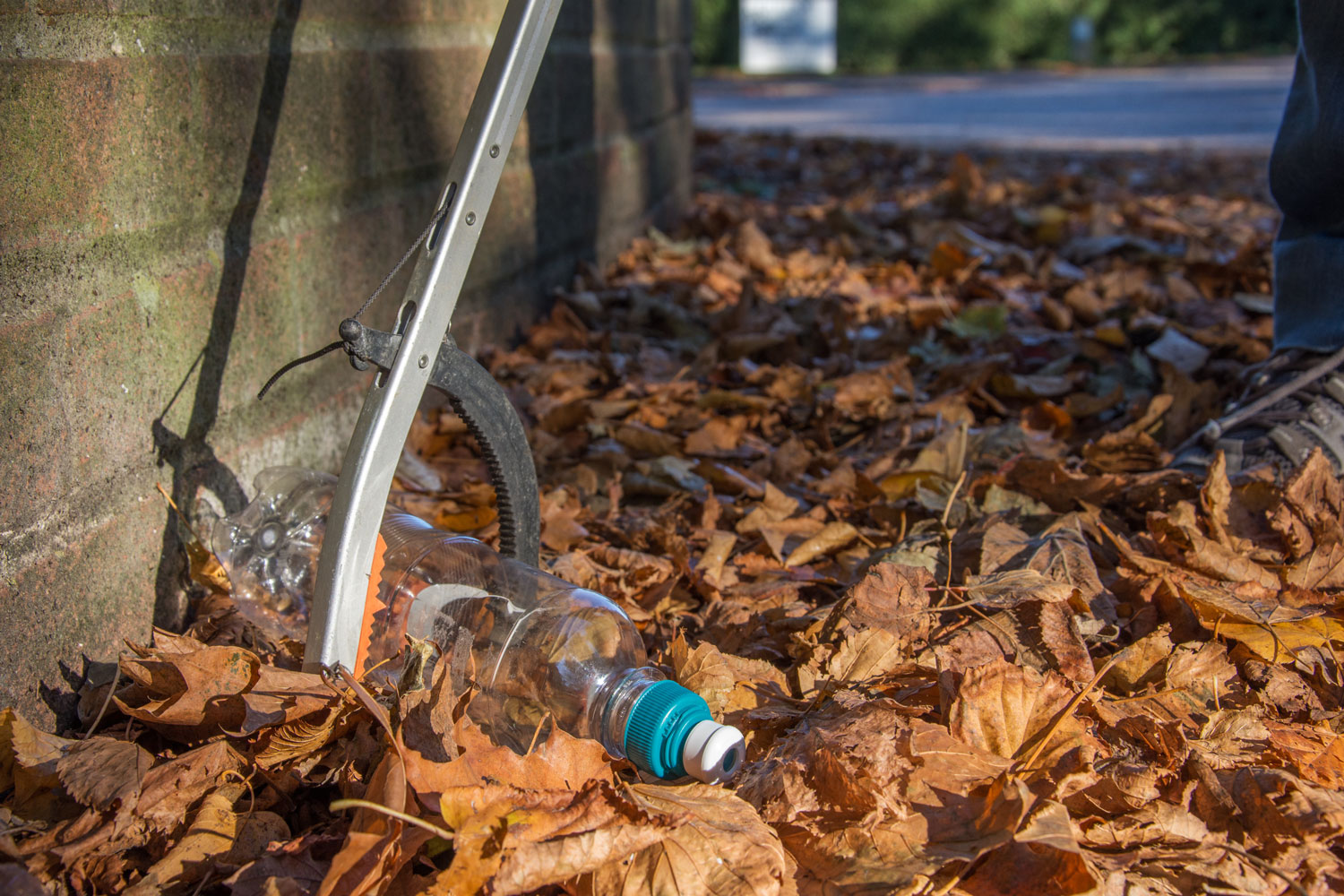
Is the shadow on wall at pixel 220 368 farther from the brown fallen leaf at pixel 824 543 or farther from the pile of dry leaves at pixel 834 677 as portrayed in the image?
the brown fallen leaf at pixel 824 543

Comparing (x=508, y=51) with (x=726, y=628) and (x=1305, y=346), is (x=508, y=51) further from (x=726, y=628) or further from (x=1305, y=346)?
Result: (x=1305, y=346)

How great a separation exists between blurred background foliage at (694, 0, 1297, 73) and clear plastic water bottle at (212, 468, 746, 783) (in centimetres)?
2082

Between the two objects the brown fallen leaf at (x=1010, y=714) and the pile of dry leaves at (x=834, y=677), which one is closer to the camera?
the pile of dry leaves at (x=834, y=677)

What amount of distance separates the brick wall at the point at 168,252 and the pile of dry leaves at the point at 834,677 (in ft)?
0.50

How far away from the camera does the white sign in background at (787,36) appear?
20656 millimetres

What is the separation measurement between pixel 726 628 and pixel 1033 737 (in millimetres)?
488

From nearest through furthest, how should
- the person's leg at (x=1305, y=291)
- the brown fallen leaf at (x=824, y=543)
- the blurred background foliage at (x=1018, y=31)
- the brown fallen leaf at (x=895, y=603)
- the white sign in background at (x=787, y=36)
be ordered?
the brown fallen leaf at (x=895, y=603), the brown fallen leaf at (x=824, y=543), the person's leg at (x=1305, y=291), the white sign in background at (x=787, y=36), the blurred background foliage at (x=1018, y=31)

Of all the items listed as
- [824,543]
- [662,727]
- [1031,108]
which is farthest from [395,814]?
[1031,108]

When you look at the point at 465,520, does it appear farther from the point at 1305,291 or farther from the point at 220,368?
the point at 1305,291

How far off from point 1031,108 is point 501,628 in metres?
12.7

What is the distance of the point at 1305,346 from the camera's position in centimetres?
202

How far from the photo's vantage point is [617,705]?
1.23 m

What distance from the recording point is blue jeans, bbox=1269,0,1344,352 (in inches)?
76.0

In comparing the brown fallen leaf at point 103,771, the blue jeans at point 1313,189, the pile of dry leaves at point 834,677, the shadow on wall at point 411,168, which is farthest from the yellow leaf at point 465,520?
the blue jeans at point 1313,189
